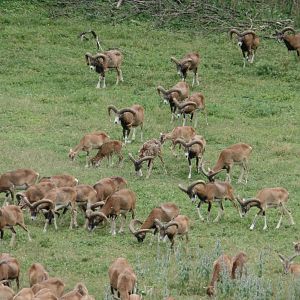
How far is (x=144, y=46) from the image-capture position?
3791 cm

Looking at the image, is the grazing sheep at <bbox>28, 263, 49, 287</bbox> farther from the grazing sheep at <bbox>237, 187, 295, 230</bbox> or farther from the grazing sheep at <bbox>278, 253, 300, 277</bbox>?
the grazing sheep at <bbox>237, 187, 295, 230</bbox>

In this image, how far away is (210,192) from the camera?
2358 cm

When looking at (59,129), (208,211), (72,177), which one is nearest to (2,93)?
(59,129)

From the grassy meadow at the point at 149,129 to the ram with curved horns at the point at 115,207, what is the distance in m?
0.26

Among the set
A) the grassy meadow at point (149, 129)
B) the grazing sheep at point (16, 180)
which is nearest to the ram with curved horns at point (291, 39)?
the grassy meadow at point (149, 129)

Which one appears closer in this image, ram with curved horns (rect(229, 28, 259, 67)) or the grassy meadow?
the grassy meadow

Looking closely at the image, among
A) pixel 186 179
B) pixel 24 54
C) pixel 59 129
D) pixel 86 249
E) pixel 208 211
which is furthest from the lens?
pixel 24 54

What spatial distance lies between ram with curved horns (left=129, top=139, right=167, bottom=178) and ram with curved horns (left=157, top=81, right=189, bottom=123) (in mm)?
3760

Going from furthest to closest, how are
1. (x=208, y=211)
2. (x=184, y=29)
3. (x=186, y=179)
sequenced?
(x=184, y=29), (x=186, y=179), (x=208, y=211)

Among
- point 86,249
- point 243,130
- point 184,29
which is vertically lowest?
point 86,249

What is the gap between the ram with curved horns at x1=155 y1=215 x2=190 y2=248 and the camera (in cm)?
2134

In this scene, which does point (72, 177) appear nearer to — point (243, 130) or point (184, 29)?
point (243, 130)

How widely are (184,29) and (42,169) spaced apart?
49.9 feet

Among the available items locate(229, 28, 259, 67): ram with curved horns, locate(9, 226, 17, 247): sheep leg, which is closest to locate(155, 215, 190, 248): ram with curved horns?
locate(9, 226, 17, 247): sheep leg
